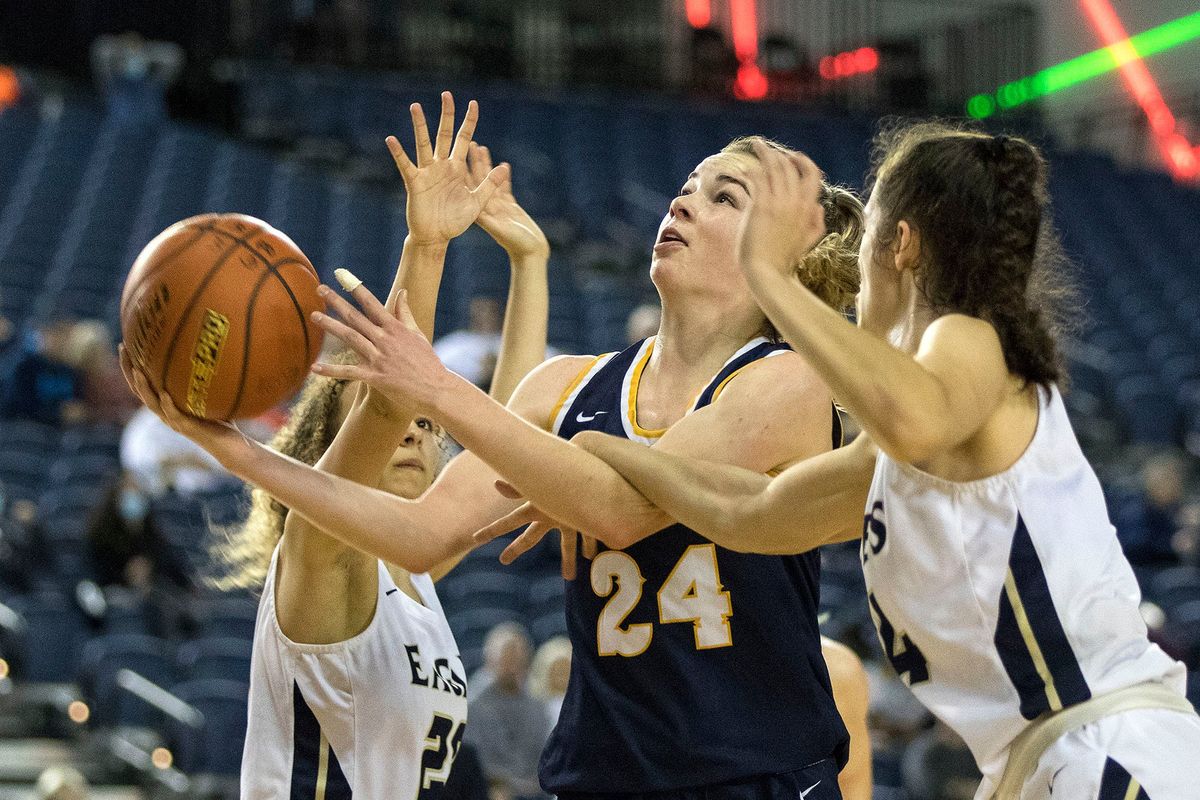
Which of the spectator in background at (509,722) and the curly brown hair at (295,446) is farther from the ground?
the curly brown hair at (295,446)

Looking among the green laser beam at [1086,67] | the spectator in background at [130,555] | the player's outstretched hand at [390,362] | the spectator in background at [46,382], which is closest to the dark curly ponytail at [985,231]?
the player's outstretched hand at [390,362]

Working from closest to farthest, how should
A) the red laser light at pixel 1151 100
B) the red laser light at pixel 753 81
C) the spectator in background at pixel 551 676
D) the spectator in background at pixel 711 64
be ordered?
the spectator in background at pixel 551 676
the red laser light at pixel 1151 100
the spectator in background at pixel 711 64
the red laser light at pixel 753 81

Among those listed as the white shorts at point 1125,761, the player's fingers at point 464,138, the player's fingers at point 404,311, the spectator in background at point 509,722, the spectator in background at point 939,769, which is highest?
the player's fingers at point 464,138

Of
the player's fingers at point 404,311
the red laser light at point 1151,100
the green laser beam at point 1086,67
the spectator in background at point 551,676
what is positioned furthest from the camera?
the red laser light at point 1151,100

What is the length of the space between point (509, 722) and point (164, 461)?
2.64 m

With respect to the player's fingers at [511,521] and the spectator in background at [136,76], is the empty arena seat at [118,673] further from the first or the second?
the spectator in background at [136,76]

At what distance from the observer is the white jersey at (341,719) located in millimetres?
2619

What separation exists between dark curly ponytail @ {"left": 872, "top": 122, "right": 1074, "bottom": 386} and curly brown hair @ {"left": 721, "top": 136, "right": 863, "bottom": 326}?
57 centimetres

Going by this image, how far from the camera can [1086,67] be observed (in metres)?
16.3

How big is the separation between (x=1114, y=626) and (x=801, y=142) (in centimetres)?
1269

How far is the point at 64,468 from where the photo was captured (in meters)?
7.41

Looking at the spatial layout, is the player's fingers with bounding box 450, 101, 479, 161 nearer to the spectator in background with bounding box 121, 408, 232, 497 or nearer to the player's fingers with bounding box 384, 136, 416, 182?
the player's fingers with bounding box 384, 136, 416, 182

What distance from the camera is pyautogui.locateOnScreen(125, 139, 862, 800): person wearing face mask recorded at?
2188 millimetres

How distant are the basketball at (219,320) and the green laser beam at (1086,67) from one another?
43.8 ft
